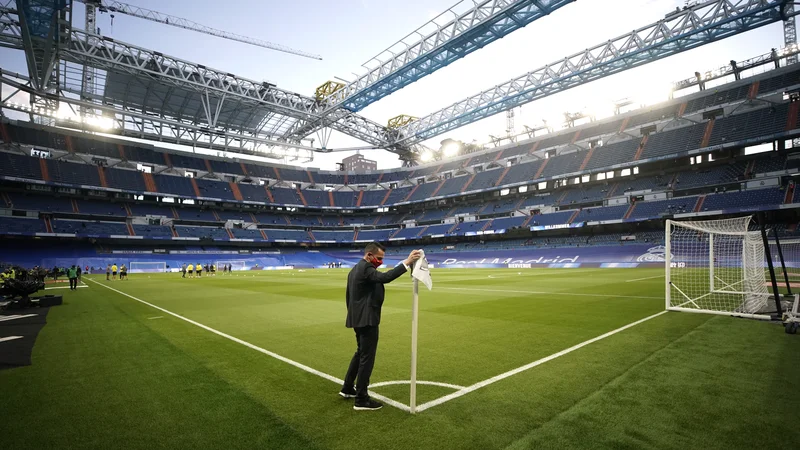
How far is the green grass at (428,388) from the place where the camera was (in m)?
3.26

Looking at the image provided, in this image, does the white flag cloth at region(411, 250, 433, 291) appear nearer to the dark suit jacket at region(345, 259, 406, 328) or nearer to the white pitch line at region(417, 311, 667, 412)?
the dark suit jacket at region(345, 259, 406, 328)

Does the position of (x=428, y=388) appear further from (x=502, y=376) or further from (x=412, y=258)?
(x=412, y=258)

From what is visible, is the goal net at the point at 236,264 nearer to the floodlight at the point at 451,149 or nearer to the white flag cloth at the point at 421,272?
the floodlight at the point at 451,149

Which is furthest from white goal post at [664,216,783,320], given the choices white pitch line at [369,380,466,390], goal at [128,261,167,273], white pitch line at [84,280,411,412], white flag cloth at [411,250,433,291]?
goal at [128,261,167,273]

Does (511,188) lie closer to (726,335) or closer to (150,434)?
(726,335)

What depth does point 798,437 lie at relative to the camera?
126 inches

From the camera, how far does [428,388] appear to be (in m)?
4.55

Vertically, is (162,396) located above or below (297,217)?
below

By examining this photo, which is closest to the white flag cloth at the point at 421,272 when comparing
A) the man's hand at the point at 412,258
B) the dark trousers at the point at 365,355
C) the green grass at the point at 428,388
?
the man's hand at the point at 412,258

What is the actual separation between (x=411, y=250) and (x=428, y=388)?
4070 centimetres

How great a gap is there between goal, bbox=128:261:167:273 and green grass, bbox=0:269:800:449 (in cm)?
4426

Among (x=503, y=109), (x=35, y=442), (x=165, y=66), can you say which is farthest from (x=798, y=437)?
(x=165, y=66)

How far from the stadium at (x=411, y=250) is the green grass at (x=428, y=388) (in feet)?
0.15

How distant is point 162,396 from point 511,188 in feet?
198
